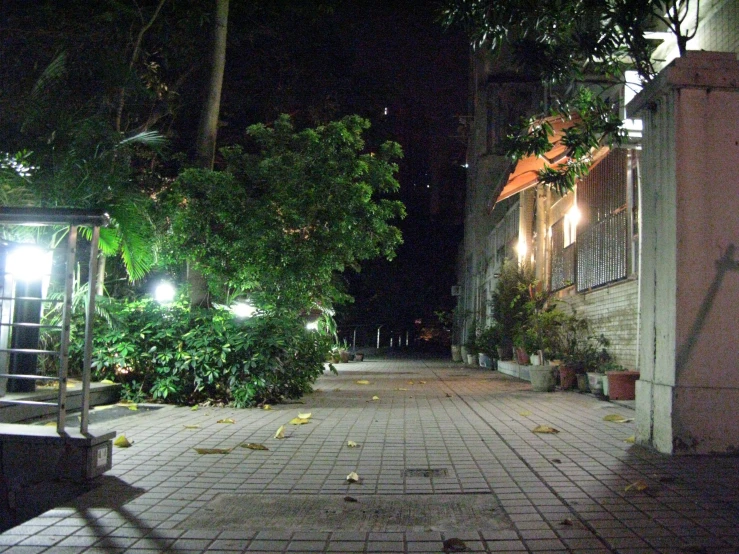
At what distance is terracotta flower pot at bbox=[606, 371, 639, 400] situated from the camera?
10219 millimetres

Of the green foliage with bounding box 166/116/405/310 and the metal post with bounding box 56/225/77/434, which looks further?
the green foliage with bounding box 166/116/405/310

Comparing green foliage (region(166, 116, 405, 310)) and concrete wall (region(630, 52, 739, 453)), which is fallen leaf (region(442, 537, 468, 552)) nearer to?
concrete wall (region(630, 52, 739, 453))

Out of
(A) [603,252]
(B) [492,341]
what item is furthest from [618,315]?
(B) [492,341]

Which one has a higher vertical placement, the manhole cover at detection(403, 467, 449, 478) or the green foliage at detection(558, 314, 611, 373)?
the green foliage at detection(558, 314, 611, 373)

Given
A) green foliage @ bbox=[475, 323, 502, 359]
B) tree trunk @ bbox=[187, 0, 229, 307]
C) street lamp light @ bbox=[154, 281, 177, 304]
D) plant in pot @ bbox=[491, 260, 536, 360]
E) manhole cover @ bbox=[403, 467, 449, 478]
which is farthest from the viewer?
green foliage @ bbox=[475, 323, 502, 359]

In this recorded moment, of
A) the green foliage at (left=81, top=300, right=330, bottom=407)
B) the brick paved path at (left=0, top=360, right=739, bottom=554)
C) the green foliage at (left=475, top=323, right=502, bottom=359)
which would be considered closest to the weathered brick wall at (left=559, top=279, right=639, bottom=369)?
the brick paved path at (left=0, top=360, right=739, bottom=554)

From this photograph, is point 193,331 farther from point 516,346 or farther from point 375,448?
point 516,346

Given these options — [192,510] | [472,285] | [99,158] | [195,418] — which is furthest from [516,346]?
[472,285]

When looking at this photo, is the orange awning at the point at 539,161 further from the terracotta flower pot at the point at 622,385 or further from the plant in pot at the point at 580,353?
the terracotta flower pot at the point at 622,385

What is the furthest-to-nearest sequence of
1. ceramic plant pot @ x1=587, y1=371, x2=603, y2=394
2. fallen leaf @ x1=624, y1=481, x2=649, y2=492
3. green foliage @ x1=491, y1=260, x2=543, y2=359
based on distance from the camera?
green foliage @ x1=491, y1=260, x2=543, y2=359
ceramic plant pot @ x1=587, y1=371, x2=603, y2=394
fallen leaf @ x1=624, y1=481, x2=649, y2=492

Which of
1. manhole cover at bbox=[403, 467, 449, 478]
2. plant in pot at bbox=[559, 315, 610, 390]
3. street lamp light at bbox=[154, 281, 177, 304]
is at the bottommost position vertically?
manhole cover at bbox=[403, 467, 449, 478]

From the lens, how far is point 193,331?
10.3m

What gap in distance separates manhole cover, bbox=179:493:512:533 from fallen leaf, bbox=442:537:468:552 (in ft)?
0.76

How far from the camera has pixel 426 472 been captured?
5.62 meters
